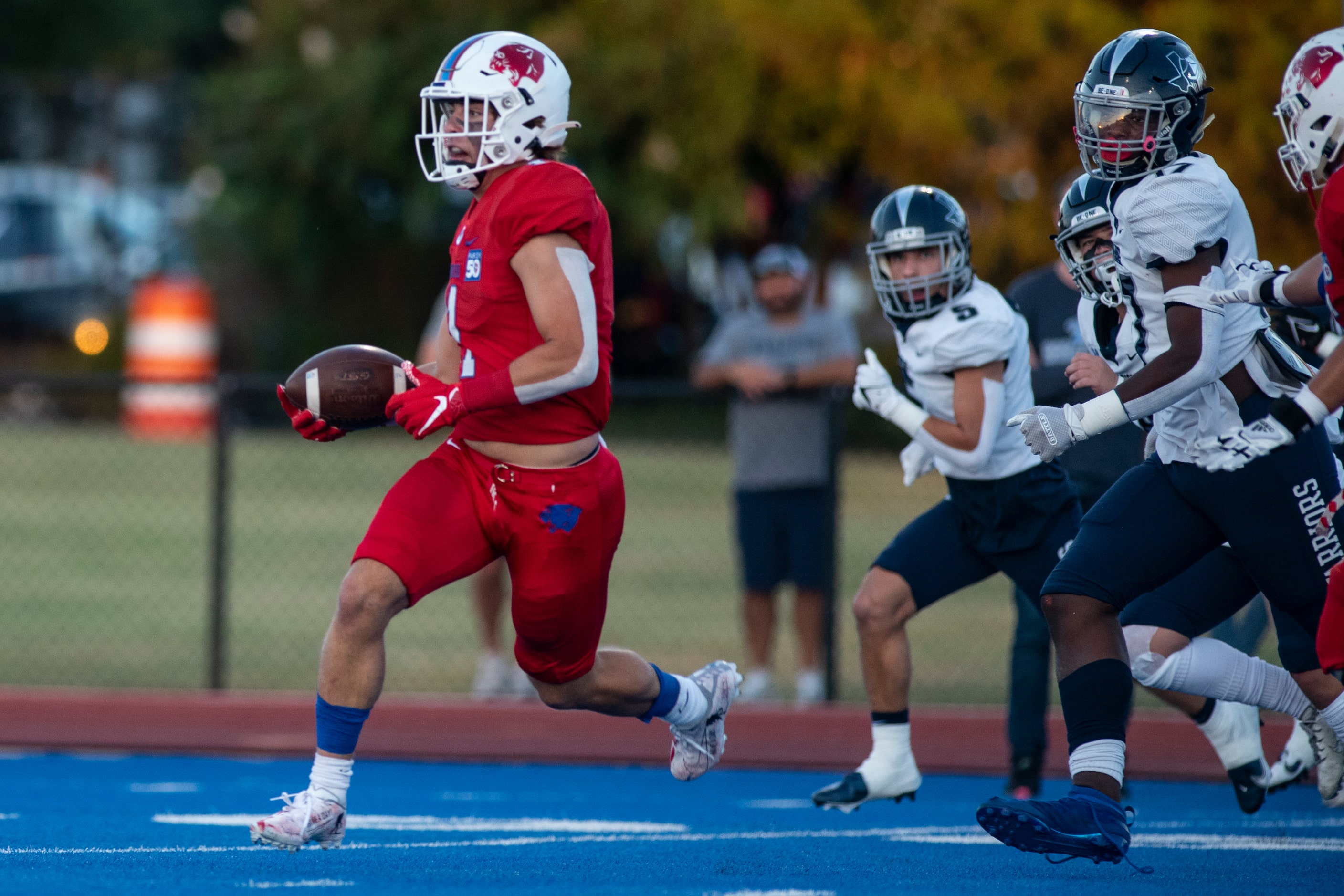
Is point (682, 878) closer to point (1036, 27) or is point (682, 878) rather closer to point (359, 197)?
point (1036, 27)

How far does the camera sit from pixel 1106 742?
16.1 ft

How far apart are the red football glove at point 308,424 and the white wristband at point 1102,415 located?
6.74 ft

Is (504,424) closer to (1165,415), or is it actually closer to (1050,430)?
(1050,430)

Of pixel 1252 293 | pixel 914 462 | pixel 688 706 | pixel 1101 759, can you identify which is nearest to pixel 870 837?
pixel 688 706

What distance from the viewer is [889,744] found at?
19.6ft

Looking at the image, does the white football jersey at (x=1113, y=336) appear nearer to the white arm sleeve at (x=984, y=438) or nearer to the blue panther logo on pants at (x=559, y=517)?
the white arm sleeve at (x=984, y=438)

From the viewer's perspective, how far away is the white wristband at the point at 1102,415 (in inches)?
188

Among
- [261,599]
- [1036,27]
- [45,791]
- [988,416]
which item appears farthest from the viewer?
[1036,27]

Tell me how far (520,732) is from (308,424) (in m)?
3.24

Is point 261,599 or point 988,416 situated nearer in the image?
point 988,416

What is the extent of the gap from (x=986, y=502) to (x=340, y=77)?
56.7 feet

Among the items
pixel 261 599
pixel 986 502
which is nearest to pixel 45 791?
pixel 986 502

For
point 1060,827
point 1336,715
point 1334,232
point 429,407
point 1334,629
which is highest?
point 1334,232

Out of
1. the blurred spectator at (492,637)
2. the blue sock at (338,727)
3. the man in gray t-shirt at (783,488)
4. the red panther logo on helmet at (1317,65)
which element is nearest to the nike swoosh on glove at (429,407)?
the blue sock at (338,727)
